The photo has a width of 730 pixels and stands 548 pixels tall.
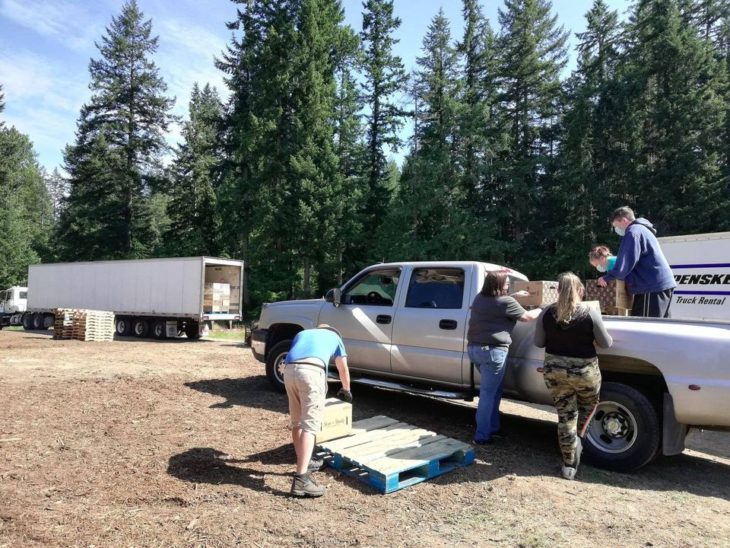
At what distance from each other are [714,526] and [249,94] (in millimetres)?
36774

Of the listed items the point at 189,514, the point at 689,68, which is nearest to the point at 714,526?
the point at 189,514

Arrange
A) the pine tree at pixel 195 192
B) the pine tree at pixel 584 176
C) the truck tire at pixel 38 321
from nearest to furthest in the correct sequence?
the truck tire at pixel 38 321 → the pine tree at pixel 584 176 → the pine tree at pixel 195 192

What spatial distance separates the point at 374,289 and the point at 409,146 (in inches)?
1278

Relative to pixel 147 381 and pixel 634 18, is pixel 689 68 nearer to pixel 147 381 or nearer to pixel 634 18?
pixel 634 18

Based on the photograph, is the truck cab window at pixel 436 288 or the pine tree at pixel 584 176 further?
the pine tree at pixel 584 176

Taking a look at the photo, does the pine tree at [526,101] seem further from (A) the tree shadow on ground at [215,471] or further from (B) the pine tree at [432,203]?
(A) the tree shadow on ground at [215,471]

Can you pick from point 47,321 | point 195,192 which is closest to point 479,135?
point 195,192

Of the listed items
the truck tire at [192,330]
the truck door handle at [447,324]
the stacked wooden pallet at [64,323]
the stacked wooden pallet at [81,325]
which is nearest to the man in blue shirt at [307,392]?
the truck door handle at [447,324]

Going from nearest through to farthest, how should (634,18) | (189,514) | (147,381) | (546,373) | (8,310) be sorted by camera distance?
(189,514), (546,373), (147,381), (8,310), (634,18)

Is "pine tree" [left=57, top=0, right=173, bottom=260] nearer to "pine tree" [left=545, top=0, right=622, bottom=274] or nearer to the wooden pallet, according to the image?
"pine tree" [left=545, top=0, right=622, bottom=274]

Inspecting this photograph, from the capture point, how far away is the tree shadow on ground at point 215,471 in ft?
14.9

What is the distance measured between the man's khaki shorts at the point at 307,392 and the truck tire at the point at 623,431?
278 cm

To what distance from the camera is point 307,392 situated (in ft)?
14.6

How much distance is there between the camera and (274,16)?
116ft
